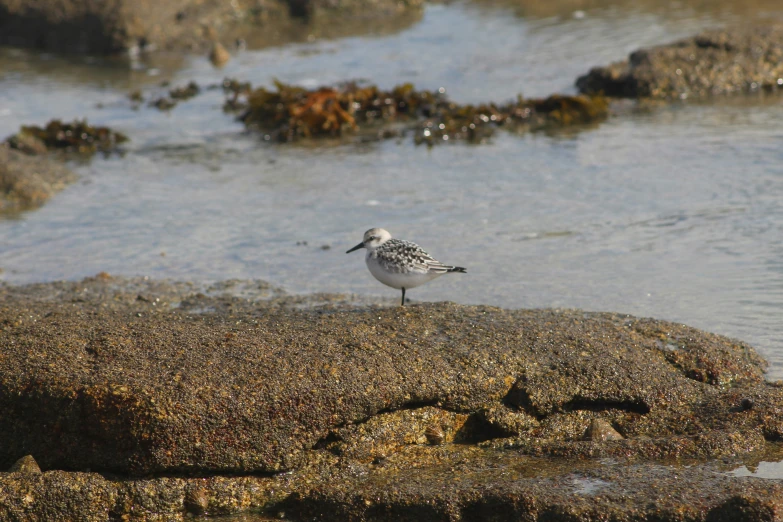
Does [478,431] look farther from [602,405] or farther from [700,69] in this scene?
[700,69]

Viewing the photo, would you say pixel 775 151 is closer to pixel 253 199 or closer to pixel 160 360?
pixel 253 199

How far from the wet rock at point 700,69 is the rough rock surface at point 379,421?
7.56 meters

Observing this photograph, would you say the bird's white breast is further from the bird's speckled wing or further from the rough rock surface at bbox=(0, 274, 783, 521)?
the rough rock surface at bbox=(0, 274, 783, 521)

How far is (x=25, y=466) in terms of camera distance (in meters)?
3.73

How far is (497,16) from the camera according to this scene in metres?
16.9

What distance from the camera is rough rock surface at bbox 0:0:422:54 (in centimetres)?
1638

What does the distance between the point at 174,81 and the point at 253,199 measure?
6166 mm

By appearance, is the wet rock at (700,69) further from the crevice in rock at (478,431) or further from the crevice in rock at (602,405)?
the crevice in rock at (478,431)

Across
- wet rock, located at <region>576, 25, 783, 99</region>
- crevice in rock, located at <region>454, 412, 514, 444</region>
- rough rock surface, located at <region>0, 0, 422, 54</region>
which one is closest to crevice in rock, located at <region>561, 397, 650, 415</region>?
crevice in rock, located at <region>454, 412, 514, 444</region>

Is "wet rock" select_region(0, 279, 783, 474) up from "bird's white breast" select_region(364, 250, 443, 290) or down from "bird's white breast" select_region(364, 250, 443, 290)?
down

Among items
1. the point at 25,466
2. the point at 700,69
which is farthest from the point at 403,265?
the point at 700,69

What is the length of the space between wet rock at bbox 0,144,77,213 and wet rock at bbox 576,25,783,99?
6.91 metres

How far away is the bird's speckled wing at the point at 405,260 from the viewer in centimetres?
533

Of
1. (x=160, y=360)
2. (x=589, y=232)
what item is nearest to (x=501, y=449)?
(x=160, y=360)
